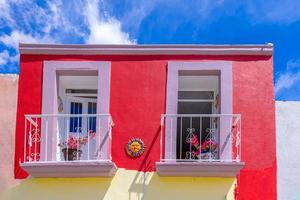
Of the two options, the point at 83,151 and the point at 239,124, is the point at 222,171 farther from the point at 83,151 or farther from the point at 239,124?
the point at 83,151

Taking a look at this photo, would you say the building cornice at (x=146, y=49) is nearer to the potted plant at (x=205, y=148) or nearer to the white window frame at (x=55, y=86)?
the white window frame at (x=55, y=86)

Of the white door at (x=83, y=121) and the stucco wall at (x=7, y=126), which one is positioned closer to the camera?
the stucco wall at (x=7, y=126)

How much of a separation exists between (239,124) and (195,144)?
3.58 ft

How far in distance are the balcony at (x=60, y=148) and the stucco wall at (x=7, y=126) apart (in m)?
0.43

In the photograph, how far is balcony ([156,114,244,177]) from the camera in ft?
48.8

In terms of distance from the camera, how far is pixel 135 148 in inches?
612

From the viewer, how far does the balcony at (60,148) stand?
1492 cm

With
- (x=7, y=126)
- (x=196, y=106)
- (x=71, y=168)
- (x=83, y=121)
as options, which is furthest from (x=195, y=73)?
(x=7, y=126)

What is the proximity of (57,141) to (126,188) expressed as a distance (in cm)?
193

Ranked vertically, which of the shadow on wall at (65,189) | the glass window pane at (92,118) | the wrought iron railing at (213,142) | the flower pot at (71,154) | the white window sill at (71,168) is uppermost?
the glass window pane at (92,118)

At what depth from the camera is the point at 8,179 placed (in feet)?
51.0

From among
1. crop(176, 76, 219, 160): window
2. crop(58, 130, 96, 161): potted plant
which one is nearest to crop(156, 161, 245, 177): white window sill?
crop(176, 76, 219, 160): window

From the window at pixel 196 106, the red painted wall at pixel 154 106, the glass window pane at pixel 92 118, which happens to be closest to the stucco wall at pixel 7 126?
the red painted wall at pixel 154 106

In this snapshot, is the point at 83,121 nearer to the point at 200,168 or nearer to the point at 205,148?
the point at 205,148
